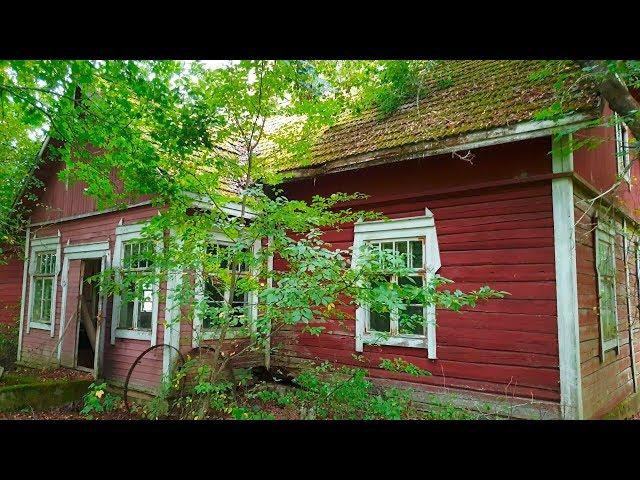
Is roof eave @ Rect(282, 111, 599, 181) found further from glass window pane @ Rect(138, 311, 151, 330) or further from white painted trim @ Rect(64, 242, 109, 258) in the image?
white painted trim @ Rect(64, 242, 109, 258)

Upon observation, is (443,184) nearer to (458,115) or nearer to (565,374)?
(458,115)

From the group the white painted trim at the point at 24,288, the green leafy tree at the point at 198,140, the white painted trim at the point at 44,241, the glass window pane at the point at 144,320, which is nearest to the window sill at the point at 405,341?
the green leafy tree at the point at 198,140

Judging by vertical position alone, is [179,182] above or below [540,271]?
above

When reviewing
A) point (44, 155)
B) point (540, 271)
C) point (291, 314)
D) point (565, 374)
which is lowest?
point (565, 374)

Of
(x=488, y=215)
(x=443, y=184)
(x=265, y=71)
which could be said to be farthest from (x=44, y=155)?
(x=488, y=215)

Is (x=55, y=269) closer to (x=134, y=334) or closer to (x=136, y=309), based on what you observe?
(x=136, y=309)

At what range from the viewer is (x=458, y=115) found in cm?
570

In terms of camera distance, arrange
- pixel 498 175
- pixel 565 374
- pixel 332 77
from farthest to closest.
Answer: pixel 332 77 < pixel 498 175 < pixel 565 374

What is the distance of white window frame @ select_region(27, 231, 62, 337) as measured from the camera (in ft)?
29.9

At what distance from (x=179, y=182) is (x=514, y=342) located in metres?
4.27

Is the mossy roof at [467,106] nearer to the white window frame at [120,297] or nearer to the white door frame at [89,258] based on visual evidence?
the white window frame at [120,297]

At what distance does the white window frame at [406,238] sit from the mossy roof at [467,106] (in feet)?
3.46

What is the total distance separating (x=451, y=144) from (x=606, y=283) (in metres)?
3.28

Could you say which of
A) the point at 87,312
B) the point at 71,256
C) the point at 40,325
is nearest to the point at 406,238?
the point at 87,312
